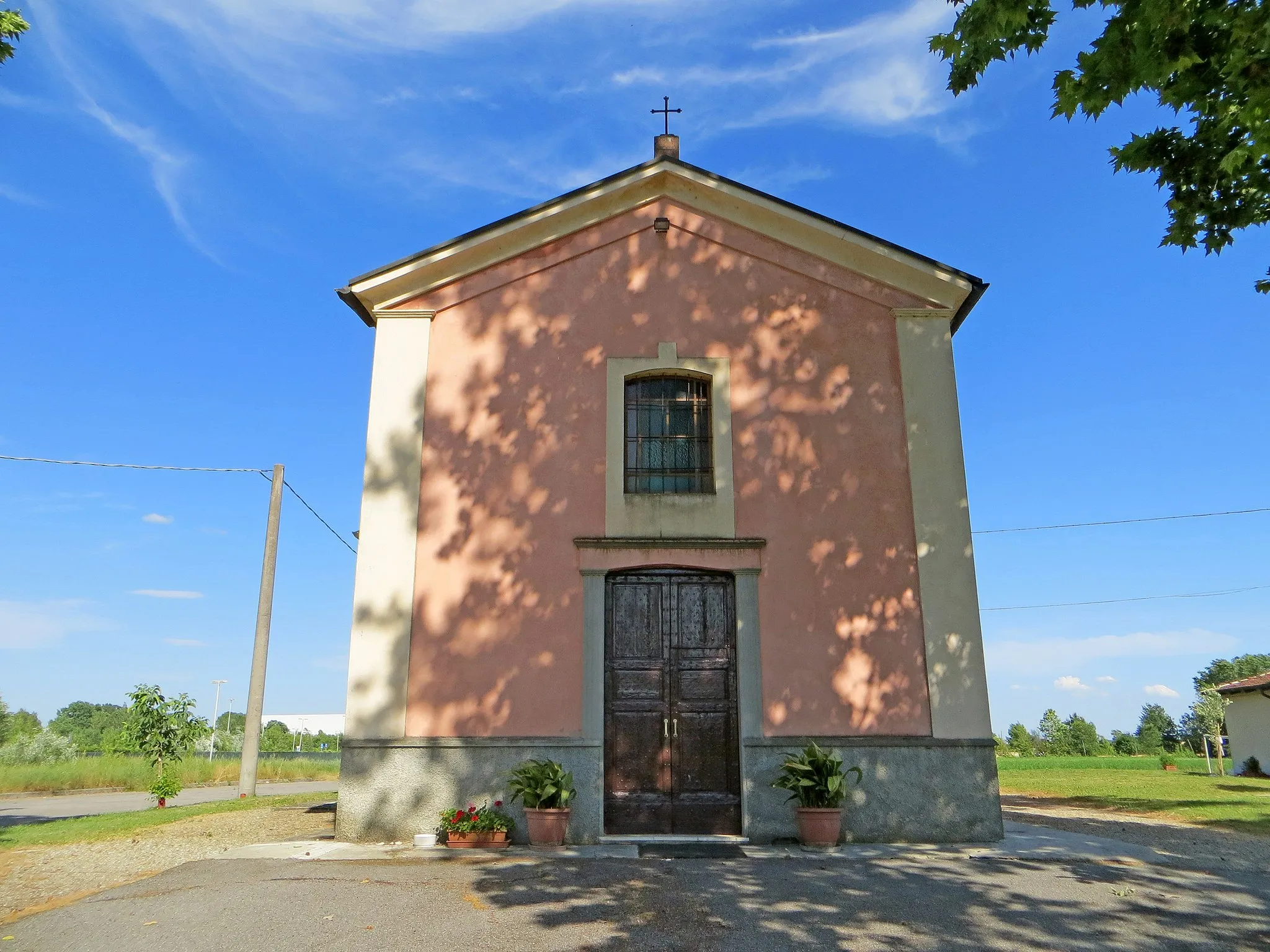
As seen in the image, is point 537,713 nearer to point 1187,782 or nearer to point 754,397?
point 754,397

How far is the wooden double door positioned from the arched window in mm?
1131

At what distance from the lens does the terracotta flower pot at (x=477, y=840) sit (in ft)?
27.6

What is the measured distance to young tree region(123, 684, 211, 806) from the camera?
56.3 feet

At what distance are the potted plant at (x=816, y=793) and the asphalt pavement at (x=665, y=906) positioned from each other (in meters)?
0.64

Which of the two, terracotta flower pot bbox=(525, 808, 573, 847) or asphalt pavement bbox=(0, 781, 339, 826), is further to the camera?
asphalt pavement bbox=(0, 781, 339, 826)

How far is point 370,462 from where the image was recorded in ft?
32.4

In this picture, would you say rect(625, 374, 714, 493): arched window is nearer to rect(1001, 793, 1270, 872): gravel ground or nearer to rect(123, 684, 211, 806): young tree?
rect(1001, 793, 1270, 872): gravel ground

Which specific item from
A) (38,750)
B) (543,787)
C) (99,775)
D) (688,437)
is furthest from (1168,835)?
(38,750)

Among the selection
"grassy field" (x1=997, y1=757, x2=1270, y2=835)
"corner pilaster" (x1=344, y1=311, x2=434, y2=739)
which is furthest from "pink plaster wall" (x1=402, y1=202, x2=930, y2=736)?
"grassy field" (x1=997, y1=757, x2=1270, y2=835)

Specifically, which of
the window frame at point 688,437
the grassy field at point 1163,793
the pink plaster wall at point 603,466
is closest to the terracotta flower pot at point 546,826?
the pink plaster wall at point 603,466

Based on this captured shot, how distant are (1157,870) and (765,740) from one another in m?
3.70

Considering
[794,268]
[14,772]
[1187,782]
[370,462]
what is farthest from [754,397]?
[14,772]

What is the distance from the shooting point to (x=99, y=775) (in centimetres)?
Result: 2342

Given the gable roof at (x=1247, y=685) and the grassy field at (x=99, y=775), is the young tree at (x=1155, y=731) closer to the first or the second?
the gable roof at (x=1247, y=685)
